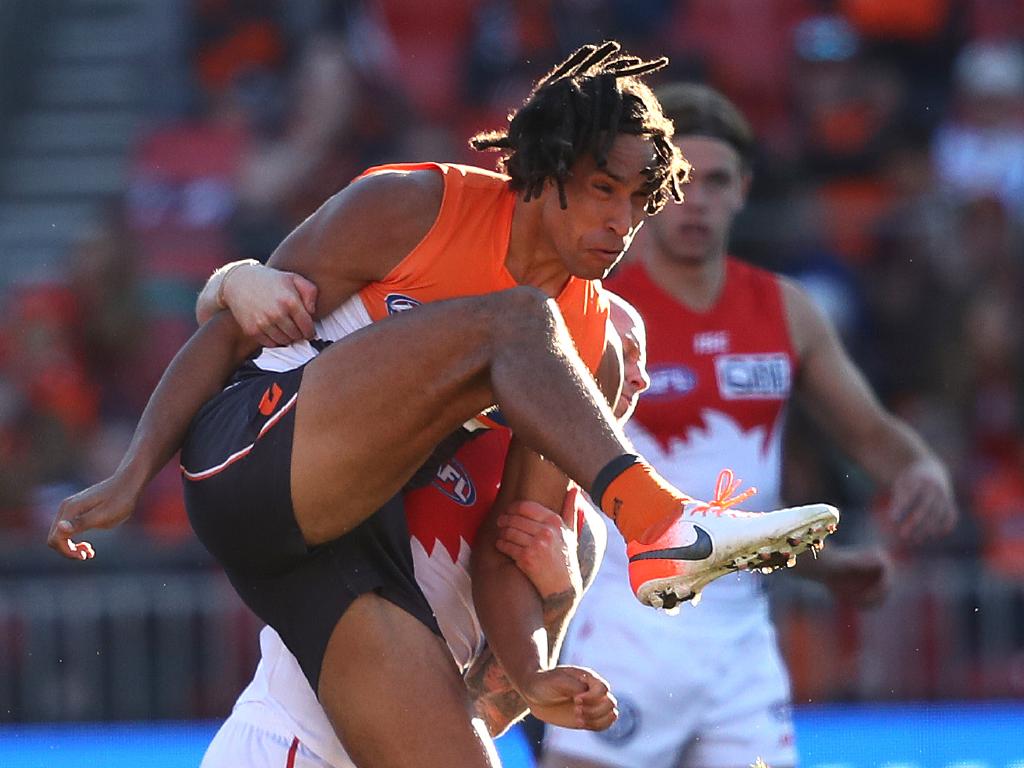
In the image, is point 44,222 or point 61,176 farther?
point 61,176

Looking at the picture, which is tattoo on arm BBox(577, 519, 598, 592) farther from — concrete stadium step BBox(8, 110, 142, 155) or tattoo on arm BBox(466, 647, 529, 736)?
concrete stadium step BBox(8, 110, 142, 155)

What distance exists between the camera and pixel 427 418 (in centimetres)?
355

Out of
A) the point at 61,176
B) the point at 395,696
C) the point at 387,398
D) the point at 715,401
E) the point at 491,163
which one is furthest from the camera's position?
the point at 61,176

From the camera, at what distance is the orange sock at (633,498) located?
11.0 feet

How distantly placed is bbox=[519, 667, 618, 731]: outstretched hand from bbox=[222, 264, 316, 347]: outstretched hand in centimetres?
85

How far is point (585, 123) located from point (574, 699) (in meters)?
1.12

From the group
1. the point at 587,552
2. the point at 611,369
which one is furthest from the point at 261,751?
the point at 611,369

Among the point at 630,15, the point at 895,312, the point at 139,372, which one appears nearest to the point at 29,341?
the point at 139,372

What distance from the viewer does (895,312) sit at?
9.22 m

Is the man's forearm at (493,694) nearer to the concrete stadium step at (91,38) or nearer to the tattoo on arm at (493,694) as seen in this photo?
the tattoo on arm at (493,694)

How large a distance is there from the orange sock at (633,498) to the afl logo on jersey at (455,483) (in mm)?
710

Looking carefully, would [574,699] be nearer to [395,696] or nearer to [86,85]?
[395,696]

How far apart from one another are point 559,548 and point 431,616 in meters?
0.31

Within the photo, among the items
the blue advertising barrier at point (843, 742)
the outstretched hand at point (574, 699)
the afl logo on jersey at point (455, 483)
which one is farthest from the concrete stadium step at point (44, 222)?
the outstretched hand at point (574, 699)
